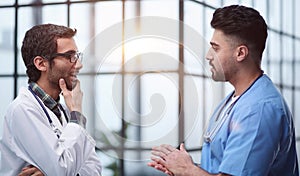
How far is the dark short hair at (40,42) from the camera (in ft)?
4.74

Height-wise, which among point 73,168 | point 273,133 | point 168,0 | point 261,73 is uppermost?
point 168,0

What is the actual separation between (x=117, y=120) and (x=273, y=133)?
307 millimetres

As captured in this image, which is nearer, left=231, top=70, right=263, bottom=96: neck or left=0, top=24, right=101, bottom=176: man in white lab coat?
left=231, top=70, right=263, bottom=96: neck

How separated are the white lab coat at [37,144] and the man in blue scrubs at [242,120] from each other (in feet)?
0.88

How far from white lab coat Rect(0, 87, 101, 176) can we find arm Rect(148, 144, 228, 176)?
0.22 metres

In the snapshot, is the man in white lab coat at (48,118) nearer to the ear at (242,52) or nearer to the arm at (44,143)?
the arm at (44,143)

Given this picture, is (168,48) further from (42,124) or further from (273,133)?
(42,124)

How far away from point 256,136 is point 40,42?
64 centimetres

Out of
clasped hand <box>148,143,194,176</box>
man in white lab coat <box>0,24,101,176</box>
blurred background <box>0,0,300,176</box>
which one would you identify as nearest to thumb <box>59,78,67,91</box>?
man in white lab coat <box>0,24,101,176</box>

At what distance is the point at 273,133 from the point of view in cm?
107

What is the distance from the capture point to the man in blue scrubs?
108 cm

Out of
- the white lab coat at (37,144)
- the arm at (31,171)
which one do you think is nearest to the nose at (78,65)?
the white lab coat at (37,144)

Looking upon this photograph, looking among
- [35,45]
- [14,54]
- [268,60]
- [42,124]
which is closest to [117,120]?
[42,124]

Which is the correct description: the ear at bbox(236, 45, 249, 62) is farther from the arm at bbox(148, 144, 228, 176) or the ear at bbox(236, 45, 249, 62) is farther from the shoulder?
the shoulder
